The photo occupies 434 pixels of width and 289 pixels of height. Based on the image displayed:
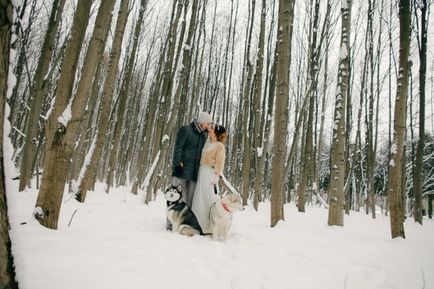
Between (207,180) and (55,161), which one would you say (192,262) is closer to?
(55,161)

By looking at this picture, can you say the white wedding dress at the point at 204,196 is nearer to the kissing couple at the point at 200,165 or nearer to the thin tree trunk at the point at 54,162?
the kissing couple at the point at 200,165

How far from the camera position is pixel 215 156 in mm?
4273

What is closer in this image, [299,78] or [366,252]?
[366,252]

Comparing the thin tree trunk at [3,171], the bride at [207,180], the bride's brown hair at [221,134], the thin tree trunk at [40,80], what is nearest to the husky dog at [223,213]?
the bride at [207,180]

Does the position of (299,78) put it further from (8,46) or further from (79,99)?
(8,46)

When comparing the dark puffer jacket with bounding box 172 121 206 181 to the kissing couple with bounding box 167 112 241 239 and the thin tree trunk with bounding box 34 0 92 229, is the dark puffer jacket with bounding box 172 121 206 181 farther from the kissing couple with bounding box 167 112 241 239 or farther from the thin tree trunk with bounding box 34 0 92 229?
the thin tree trunk with bounding box 34 0 92 229

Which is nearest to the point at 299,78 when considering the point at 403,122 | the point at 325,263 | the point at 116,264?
the point at 403,122

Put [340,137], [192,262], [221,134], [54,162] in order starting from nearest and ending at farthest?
[192,262] < [54,162] < [221,134] < [340,137]

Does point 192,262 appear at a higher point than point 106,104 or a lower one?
lower

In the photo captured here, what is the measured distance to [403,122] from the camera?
4598 millimetres

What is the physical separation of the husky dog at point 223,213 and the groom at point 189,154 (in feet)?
2.39

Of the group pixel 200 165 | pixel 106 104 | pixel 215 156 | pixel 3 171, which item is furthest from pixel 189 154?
pixel 3 171

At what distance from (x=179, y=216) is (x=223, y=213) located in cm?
59

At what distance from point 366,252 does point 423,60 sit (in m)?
8.61
